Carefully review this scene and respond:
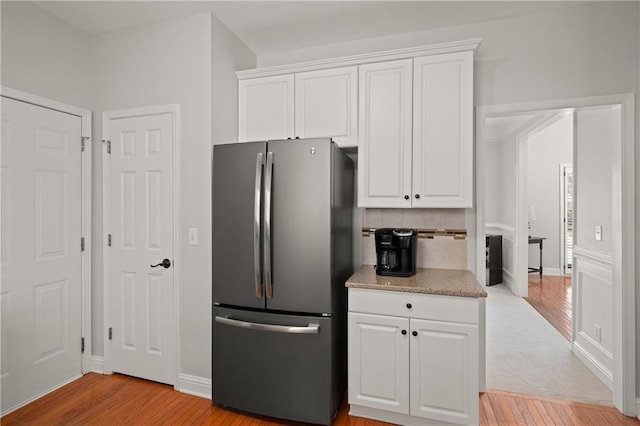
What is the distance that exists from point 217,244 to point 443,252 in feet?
5.49

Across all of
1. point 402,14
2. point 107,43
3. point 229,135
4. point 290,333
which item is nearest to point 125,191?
point 229,135

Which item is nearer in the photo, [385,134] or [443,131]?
[443,131]

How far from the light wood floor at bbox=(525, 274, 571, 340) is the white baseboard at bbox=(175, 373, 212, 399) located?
357cm

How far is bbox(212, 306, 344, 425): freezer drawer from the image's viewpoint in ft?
6.95

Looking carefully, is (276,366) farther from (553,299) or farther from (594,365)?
(553,299)

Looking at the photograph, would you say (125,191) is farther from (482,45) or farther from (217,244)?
(482,45)

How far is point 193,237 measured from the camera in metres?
2.55

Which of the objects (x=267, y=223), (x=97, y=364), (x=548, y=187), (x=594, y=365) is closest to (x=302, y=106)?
(x=267, y=223)

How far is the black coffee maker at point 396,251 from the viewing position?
7.63 ft

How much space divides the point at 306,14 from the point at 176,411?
115 inches

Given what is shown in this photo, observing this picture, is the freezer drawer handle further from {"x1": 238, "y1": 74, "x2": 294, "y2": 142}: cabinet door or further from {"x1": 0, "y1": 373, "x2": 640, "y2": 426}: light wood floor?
{"x1": 238, "y1": 74, "x2": 294, "y2": 142}: cabinet door

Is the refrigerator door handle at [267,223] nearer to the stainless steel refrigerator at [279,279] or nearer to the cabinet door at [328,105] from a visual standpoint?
the stainless steel refrigerator at [279,279]

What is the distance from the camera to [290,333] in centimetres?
216

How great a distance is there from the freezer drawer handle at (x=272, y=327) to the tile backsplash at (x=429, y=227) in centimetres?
89
